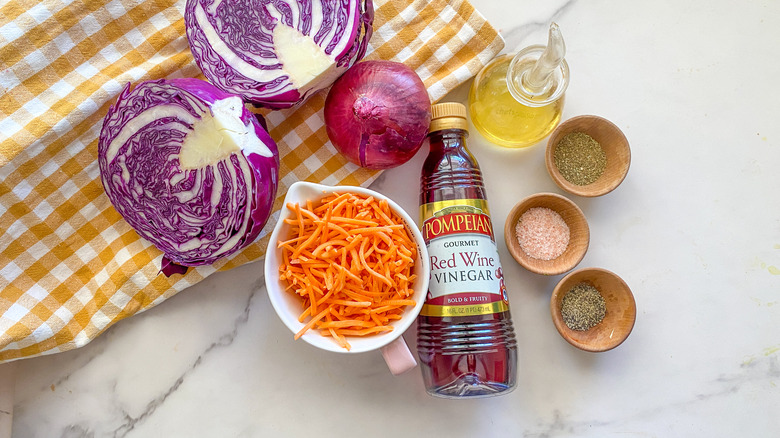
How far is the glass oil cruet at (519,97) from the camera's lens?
1239mm

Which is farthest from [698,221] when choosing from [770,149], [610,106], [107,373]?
[107,373]

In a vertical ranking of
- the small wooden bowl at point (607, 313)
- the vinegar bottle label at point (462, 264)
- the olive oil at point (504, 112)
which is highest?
the olive oil at point (504, 112)

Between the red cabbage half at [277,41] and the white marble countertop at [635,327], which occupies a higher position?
the red cabbage half at [277,41]

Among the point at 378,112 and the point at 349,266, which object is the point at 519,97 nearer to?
the point at 378,112

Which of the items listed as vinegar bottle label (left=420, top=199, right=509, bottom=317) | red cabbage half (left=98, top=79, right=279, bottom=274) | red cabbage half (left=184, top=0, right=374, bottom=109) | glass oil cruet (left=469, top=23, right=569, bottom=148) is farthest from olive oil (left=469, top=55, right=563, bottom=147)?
red cabbage half (left=98, top=79, right=279, bottom=274)

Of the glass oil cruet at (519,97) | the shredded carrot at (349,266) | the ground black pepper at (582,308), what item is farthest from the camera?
the ground black pepper at (582,308)

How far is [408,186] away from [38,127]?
924 mm

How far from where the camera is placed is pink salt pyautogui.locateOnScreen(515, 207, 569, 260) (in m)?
1.35

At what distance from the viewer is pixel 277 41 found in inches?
46.8

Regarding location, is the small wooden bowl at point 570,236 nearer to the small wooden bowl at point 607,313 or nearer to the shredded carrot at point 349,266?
the small wooden bowl at point 607,313

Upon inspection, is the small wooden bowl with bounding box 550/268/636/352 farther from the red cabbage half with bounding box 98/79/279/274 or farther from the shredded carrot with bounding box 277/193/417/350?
the red cabbage half with bounding box 98/79/279/274

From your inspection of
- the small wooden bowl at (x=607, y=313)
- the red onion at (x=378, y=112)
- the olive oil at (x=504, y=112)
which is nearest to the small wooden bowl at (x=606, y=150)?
the olive oil at (x=504, y=112)

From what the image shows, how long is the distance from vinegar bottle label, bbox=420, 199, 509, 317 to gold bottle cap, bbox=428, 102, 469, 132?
0.18m

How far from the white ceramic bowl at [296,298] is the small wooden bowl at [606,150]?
0.45m
